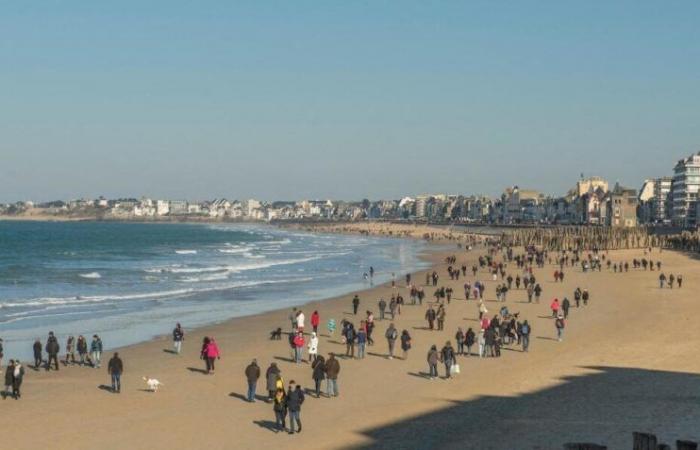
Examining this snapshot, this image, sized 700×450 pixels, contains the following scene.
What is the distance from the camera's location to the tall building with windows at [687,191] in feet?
399

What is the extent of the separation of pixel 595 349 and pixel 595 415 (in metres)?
8.61

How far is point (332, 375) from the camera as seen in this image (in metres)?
18.6

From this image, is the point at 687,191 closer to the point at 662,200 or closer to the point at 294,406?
the point at 662,200

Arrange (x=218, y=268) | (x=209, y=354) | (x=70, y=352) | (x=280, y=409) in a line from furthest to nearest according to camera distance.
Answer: (x=218, y=268) < (x=70, y=352) < (x=209, y=354) < (x=280, y=409)

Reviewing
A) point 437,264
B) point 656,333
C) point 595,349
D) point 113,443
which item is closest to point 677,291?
point 656,333

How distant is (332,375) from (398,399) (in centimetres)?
147

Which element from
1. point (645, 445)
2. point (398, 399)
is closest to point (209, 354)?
point (398, 399)

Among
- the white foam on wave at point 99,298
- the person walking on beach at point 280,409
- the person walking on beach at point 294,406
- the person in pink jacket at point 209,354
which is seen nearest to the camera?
the person walking on beach at point 294,406

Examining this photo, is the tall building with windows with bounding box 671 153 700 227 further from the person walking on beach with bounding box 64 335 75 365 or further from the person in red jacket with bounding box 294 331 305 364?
the person walking on beach with bounding box 64 335 75 365

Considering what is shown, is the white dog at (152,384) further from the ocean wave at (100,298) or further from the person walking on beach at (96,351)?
the ocean wave at (100,298)

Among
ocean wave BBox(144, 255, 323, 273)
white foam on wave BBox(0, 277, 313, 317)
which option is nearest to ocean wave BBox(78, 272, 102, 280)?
ocean wave BBox(144, 255, 323, 273)

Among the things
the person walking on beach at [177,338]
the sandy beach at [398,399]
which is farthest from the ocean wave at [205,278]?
the person walking on beach at [177,338]

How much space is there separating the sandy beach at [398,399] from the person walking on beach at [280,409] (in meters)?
0.24

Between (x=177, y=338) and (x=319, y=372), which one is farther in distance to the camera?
(x=177, y=338)
